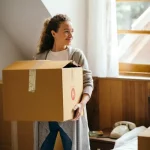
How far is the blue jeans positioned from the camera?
2406 millimetres

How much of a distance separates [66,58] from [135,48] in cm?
138

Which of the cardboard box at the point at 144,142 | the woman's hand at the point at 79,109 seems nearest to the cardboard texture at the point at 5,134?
the woman's hand at the point at 79,109

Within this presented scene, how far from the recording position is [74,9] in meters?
3.43


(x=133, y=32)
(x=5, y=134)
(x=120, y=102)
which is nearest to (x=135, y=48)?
(x=133, y=32)

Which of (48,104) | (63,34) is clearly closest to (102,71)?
(63,34)

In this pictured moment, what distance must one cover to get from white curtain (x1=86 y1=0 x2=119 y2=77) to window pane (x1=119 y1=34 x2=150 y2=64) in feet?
0.82

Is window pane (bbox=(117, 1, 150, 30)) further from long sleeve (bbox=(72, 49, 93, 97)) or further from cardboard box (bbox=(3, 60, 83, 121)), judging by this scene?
cardboard box (bbox=(3, 60, 83, 121))

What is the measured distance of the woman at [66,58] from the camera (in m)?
2.39

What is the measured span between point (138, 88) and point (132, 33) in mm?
580

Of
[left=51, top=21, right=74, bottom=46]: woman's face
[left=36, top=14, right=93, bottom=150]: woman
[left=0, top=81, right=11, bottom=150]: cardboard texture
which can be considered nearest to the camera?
[left=36, top=14, right=93, bottom=150]: woman

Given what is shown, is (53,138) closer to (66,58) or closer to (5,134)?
(66,58)

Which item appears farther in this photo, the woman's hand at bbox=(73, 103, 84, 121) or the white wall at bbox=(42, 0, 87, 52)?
the white wall at bbox=(42, 0, 87, 52)

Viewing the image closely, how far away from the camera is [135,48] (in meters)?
3.70

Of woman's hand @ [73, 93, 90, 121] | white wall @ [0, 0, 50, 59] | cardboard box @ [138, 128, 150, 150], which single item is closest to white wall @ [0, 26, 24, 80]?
white wall @ [0, 0, 50, 59]
